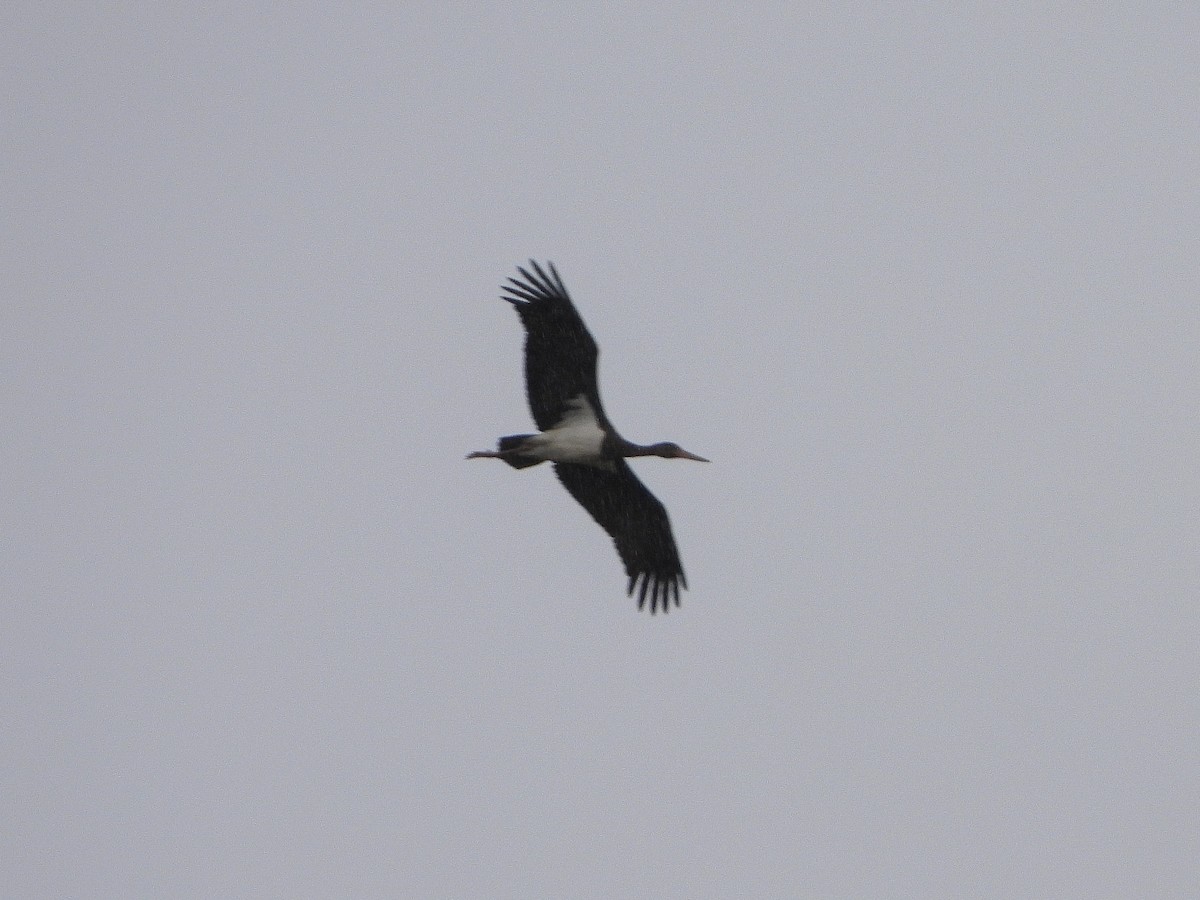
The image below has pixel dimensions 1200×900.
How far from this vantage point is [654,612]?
18719mm

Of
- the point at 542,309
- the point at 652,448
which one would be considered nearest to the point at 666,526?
the point at 652,448

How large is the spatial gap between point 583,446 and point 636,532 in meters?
1.13

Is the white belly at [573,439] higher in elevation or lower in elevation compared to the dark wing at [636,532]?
higher

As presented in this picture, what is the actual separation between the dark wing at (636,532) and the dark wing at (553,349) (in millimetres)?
764

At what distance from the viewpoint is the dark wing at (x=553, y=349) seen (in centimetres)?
1770

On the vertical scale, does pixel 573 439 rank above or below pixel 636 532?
above

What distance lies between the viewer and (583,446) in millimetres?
17938

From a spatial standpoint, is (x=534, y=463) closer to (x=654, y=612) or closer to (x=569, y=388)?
(x=569, y=388)

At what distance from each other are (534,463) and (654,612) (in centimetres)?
188

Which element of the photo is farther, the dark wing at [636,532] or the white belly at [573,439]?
the dark wing at [636,532]

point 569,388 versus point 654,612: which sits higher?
point 569,388

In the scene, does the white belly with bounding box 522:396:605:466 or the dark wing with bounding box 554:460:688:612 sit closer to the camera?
the white belly with bounding box 522:396:605:466

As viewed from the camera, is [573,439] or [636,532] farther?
[636,532]

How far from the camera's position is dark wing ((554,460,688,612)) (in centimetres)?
1850
